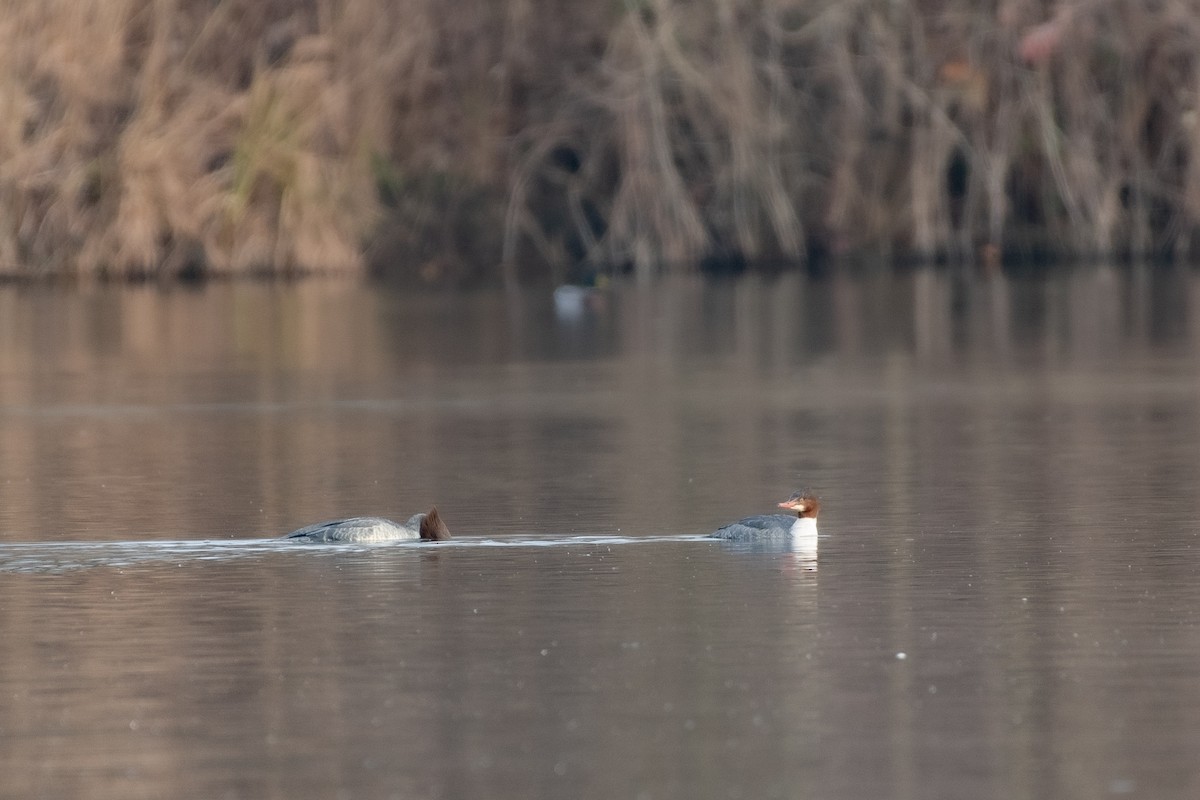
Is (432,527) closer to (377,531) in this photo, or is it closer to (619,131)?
(377,531)

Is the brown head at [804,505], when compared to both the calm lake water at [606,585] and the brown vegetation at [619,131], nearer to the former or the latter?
the calm lake water at [606,585]

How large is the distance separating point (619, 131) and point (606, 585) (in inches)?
1049

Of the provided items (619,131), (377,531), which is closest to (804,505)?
(377,531)

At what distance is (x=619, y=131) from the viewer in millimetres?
37125

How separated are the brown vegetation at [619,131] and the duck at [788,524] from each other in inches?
957

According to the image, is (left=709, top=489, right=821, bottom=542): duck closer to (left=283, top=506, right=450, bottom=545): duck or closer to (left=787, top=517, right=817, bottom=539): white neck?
(left=787, top=517, right=817, bottom=539): white neck

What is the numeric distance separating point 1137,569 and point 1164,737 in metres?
3.10

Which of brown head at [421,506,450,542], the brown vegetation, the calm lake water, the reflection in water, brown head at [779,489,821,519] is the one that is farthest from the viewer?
the brown vegetation

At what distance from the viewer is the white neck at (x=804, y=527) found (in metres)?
11.8

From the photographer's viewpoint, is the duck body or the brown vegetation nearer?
the duck body

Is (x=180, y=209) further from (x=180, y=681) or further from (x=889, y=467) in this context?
(x=180, y=681)

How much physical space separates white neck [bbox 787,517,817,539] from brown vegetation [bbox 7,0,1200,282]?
24.4 meters

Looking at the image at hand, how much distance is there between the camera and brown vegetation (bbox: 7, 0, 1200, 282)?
36500 mm

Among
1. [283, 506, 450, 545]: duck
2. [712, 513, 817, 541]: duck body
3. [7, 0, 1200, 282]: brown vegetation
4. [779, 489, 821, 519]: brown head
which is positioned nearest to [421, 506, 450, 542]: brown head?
[283, 506, 450, 545]: duck
